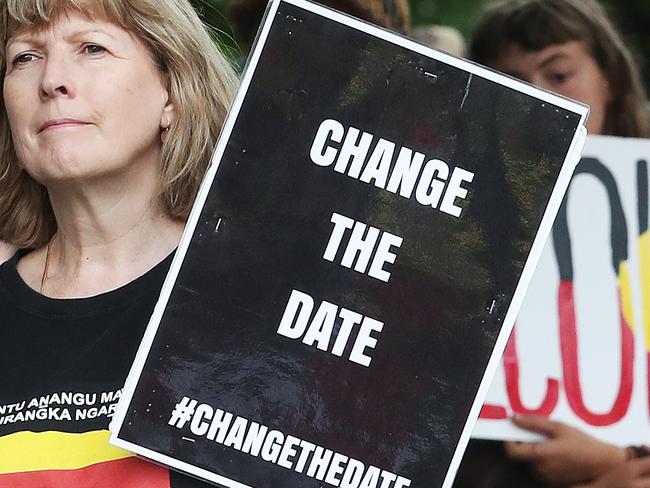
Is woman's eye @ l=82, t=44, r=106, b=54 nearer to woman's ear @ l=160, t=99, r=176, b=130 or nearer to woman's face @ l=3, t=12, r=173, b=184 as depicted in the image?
woman's face @ l=3, t=12, r=173, b=184

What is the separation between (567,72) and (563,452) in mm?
817

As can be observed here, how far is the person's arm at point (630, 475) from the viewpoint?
265 cm

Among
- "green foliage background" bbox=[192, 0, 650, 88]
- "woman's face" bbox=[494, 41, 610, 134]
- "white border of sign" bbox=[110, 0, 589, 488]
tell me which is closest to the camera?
"white border of sign" bbox=[110, 0, 589, 488]

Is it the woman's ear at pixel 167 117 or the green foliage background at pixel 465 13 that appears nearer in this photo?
the woman's ear at pixel 167 117

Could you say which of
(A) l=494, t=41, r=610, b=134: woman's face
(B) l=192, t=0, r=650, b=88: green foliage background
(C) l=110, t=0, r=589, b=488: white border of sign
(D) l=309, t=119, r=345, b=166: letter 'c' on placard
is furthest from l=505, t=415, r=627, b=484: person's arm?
(B) l=192, t=0, r=650, b=88: green foliage background

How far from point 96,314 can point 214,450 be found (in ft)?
0.89

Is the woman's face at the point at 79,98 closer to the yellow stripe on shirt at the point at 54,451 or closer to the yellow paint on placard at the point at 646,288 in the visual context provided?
the yellow stripe on shirt at the point at 54,451

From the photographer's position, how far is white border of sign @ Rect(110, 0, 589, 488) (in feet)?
5.40

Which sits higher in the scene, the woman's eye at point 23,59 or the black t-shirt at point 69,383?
→ the woman's eye at point 23,59

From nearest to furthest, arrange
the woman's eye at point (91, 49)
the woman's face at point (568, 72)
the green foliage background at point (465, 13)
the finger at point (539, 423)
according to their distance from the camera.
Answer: the woman's eye at point (91, 49), the finger at point (539, 423), the woman's face at point (568, 72), the green foliage background at point (465, 13)

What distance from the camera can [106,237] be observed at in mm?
1844

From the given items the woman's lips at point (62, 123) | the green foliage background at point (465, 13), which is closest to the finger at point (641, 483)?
the woman's lips at point (62, 123)

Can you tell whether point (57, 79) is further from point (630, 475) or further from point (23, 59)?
point (630, 475)

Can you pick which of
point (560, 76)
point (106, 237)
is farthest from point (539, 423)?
point (106, 237)
